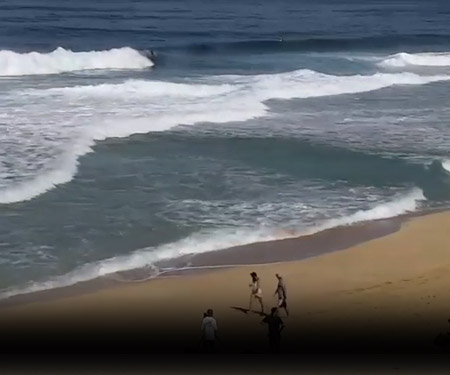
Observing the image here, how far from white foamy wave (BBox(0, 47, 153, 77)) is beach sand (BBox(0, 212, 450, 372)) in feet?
72.1

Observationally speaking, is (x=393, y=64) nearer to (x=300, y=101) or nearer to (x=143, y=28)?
(x=300, y=101)

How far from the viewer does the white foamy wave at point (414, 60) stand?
3719 centimetres

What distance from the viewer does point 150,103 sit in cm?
2498

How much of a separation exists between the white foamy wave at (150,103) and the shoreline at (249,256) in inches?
Answer: 146

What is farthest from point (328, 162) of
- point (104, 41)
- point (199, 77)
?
point (104, 41)

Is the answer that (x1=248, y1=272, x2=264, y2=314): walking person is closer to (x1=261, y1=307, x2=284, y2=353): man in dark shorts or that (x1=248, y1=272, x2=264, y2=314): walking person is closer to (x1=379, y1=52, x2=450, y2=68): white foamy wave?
(x1=261, y1=307, x2=284, y2=353): man in dark shorts

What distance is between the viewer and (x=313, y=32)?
4669 cm

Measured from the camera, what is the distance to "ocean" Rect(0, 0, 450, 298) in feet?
45.1

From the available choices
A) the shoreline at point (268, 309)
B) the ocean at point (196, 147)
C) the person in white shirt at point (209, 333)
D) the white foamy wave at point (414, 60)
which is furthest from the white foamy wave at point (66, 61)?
the person in white shirt at point (209, 333)

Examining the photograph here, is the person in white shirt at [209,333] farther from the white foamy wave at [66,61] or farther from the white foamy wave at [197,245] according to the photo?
the white foamy wave at [66,61]

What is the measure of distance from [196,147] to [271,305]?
28.0 ft

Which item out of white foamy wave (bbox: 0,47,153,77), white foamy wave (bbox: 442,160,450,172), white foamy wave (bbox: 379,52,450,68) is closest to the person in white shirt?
white foamy wave (bbox: 442,160,450,172)

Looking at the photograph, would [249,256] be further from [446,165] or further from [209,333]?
[446,165]

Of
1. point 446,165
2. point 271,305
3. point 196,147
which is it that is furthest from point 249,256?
point 196,147
